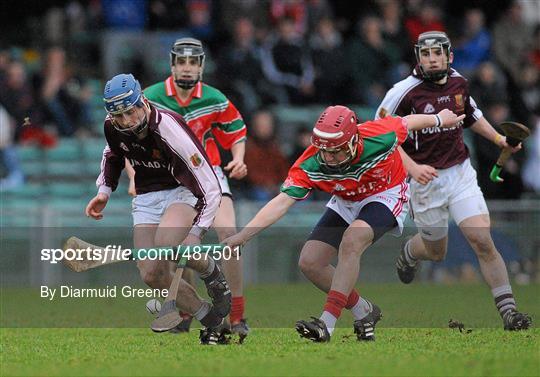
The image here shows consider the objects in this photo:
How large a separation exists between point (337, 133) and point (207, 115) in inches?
91.3

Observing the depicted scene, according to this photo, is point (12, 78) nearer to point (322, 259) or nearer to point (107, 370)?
point (322, 259)

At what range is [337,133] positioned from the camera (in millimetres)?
9070

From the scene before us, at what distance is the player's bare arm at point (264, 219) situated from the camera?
30.0 ft

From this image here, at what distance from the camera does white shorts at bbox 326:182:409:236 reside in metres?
9.70

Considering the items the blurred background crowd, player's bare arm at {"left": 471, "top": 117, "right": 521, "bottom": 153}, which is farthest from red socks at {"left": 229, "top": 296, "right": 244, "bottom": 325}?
the blurred background crowd

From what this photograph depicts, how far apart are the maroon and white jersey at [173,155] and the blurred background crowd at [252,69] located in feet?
23.5

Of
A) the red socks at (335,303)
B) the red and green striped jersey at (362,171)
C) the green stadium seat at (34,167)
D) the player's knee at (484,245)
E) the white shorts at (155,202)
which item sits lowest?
the green stadium seat at (34,167)

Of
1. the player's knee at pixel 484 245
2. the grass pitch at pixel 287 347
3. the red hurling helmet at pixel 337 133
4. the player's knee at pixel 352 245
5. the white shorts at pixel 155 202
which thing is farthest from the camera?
the player's knee at pixel 484 245

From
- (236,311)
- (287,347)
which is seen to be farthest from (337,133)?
(236,311)

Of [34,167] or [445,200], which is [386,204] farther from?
[34,167]

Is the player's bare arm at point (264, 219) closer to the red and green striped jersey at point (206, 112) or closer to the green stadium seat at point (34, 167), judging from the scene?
the red and green striped jersey at point (206, 112)

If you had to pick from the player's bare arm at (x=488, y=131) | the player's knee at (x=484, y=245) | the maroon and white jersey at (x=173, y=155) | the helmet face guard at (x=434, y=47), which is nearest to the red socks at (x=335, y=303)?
the maroon and white jersey at (x=173, y=155)

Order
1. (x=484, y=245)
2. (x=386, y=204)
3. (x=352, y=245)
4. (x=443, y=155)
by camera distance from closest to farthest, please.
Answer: (x=352, y=245)
(x=386, y=204)
(x=484, y=245)
(x=443, y=155)

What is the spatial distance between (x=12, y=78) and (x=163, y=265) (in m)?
8.42
